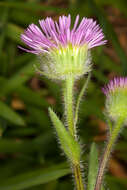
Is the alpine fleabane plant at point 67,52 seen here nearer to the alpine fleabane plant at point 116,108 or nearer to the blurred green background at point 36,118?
the alpine fleabane plant at point 116,108

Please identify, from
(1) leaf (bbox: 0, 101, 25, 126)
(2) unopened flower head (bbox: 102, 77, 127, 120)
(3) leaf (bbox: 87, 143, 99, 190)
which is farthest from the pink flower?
(1) leaf (bbox: 0, 101, 25, 126)

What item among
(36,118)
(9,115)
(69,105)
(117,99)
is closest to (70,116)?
(69,105)

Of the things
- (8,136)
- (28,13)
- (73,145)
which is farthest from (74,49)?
(28,13)

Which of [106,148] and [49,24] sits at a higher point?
[49,24]

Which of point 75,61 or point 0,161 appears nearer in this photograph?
point 75,61

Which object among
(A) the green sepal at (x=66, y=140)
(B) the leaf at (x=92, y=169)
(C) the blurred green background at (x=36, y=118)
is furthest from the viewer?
(C) the blurred green background at (x=36, y=118)

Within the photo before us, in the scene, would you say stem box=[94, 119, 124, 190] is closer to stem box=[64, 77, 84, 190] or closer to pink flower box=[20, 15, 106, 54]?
stem box=[64, 77, 84, 190]

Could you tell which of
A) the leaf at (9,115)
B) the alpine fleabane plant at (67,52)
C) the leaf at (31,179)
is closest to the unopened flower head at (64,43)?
the alpine fleabane plant at (67,52)

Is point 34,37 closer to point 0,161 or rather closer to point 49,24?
point 49,24
